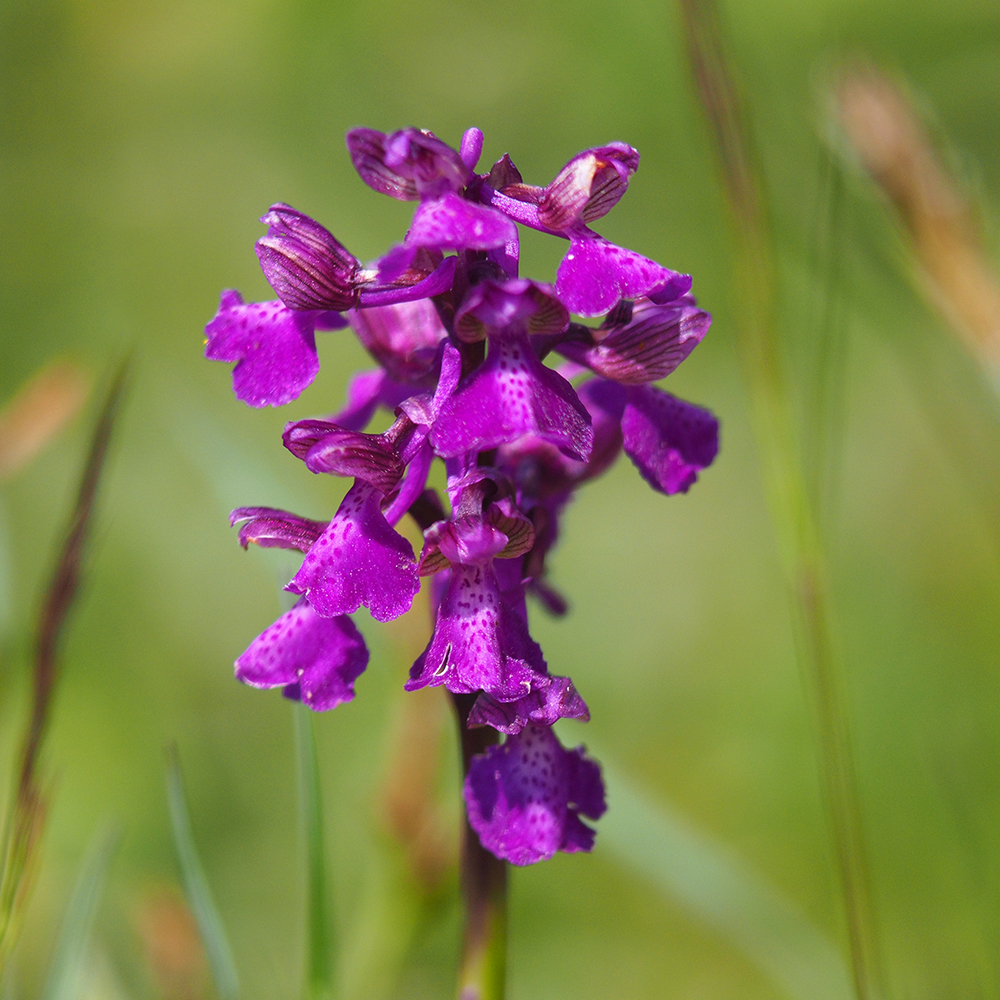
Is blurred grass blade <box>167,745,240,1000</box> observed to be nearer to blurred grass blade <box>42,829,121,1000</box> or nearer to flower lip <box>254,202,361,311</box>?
blurred grass blade <box>42,829,121,1000</box>

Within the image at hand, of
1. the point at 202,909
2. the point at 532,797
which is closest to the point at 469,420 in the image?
the point at 532,797

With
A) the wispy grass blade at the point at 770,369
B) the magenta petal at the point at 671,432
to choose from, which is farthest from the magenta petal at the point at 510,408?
the wispy grass blade at the point at 770,369

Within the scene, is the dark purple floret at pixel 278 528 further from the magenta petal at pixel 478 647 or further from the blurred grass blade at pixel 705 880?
the blurred grass blade at pixel 705 880

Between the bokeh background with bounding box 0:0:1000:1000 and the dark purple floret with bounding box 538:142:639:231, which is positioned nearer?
the dark purple floret with bounding box 538:142:639:231

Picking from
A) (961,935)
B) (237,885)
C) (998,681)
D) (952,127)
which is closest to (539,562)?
(961,935)

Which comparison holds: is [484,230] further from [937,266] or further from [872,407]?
[872,407]

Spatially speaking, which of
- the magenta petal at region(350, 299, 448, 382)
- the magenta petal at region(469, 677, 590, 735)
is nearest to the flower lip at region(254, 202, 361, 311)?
the magenta petal at region(350, 299, 448, 382)

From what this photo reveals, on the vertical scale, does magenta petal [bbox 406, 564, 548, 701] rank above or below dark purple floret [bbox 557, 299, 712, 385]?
below
